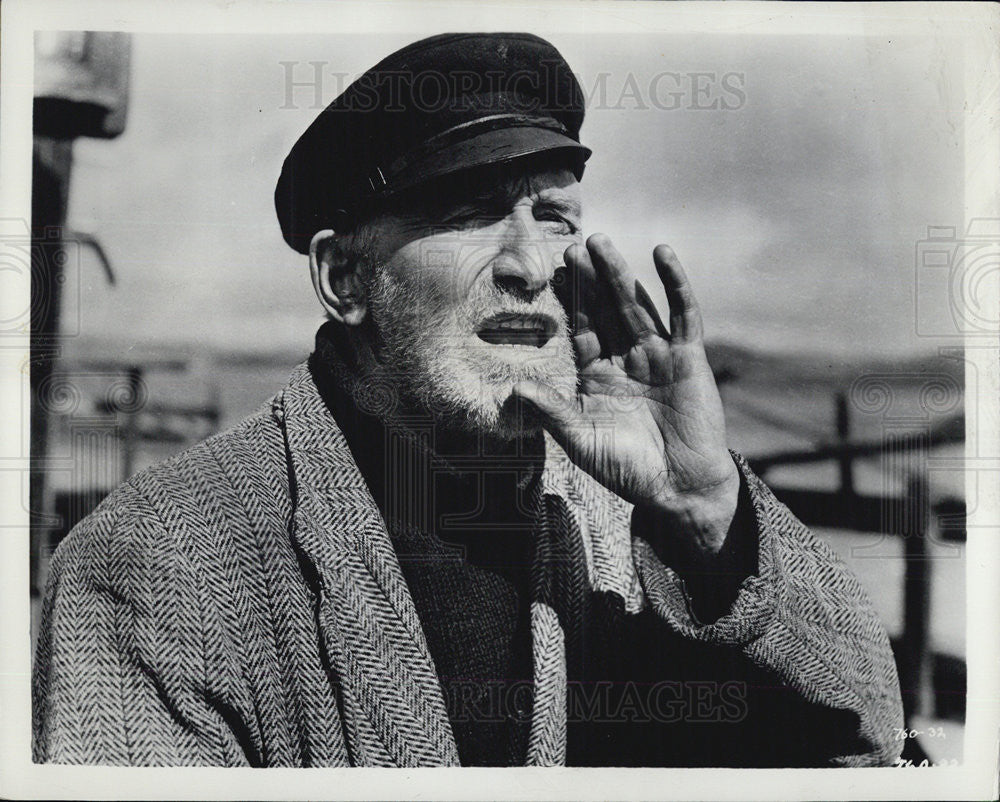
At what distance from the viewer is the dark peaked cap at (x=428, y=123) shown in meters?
2.17

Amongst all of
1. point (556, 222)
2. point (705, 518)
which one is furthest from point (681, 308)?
point (705, 518)

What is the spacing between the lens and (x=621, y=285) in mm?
2248

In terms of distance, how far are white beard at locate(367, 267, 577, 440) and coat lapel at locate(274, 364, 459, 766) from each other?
0.79ft

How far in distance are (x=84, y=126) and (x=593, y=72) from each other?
141 cm

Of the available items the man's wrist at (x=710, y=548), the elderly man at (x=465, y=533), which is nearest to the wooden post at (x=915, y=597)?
the elderly man at (x=465, y=533)

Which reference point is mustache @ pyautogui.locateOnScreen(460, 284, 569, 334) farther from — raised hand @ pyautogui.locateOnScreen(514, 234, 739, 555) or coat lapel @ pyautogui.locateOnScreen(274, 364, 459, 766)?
coat lapel @ pyautogui.locateOnScreen(274, 364, 459, 766)

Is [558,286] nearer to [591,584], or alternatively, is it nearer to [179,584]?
[591,584]

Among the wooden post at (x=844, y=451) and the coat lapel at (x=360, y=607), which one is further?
the wooden post at (x=844, y=451)

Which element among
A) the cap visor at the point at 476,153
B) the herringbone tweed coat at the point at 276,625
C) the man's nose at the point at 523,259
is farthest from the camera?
the man's nose at the point at 523,259

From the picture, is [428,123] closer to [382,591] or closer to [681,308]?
[681,308]
